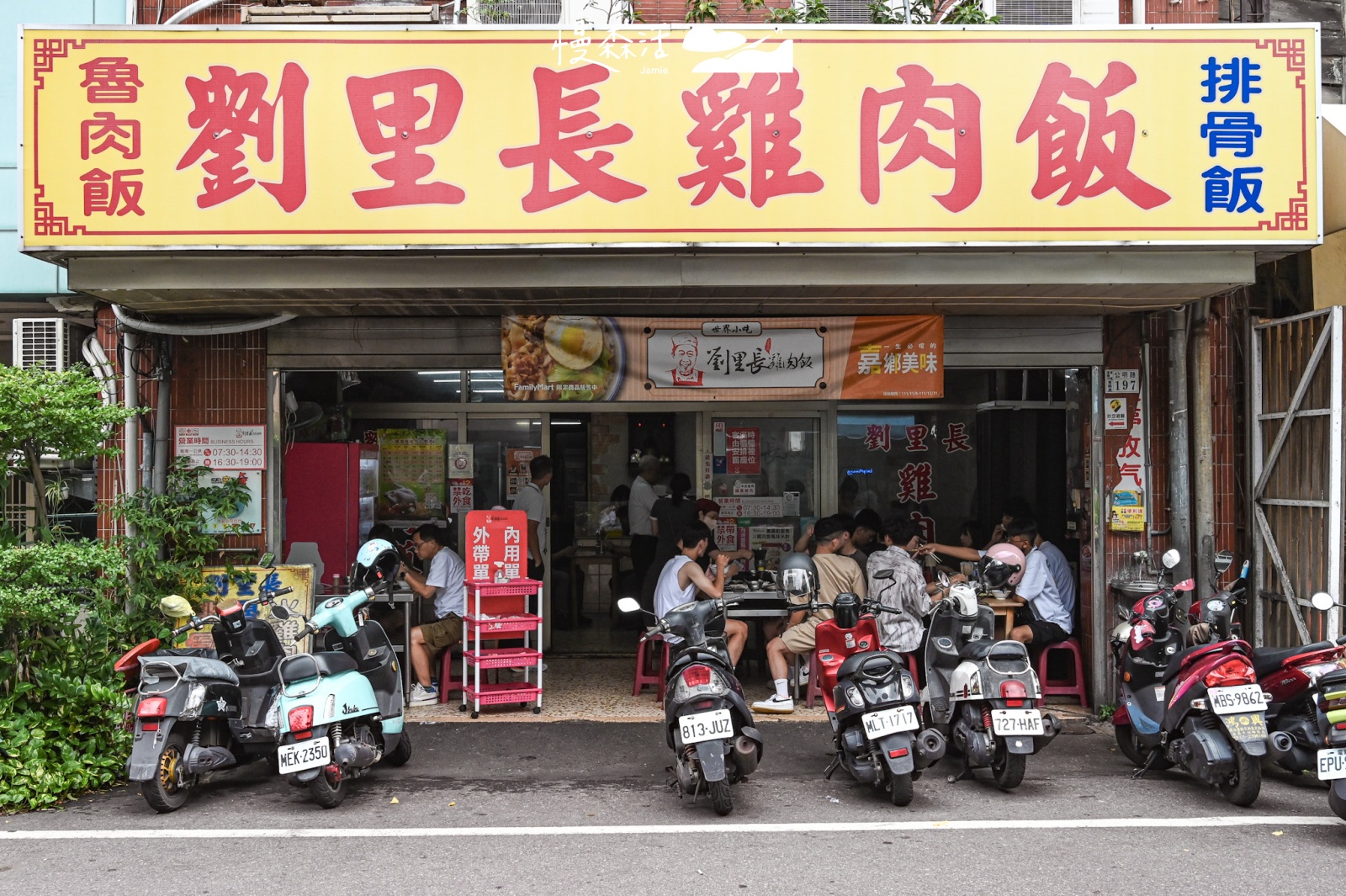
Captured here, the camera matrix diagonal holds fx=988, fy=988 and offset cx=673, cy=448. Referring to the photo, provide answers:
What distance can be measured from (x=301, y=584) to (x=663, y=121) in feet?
15.3

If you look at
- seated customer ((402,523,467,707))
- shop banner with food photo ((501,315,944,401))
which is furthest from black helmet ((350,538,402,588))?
shop banner with food photo ((501,315,944,401))

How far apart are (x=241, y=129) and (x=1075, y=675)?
7.72 metres

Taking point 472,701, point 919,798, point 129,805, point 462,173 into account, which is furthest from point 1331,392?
point 129,805

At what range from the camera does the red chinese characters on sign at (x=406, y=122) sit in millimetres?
6617

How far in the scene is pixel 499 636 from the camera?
8.06 metres

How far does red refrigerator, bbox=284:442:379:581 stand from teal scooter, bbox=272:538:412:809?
2.05 meters

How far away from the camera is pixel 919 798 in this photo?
19.7 feet

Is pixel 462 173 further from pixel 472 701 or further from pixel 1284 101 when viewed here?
pixel 1284 101

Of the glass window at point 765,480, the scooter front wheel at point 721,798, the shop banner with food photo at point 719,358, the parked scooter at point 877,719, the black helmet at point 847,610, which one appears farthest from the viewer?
the glass window at point 765,480

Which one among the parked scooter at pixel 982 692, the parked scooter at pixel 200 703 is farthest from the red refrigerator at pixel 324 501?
the parked scooter at pixel 982 692

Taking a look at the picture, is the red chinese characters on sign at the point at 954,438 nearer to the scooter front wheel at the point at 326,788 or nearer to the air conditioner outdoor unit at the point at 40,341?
the scooter front wheel at the point at 326,788

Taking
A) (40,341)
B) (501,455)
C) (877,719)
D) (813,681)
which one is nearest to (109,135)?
(40,341)

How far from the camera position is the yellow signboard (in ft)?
21.6

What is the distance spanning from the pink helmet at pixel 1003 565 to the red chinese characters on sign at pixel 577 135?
353cm
